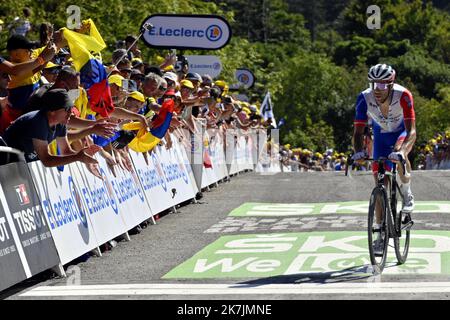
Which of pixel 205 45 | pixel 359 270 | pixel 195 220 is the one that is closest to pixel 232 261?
pixel 359 270

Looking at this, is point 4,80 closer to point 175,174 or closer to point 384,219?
point 384,219

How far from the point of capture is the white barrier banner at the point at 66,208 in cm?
1095

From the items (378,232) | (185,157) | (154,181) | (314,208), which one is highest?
(378,232)

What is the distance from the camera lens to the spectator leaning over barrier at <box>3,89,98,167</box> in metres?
10.5

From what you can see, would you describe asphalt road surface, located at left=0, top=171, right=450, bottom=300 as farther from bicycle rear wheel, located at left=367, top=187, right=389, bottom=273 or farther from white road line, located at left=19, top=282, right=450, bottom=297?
bicycle rear wheel, located at left=367, top=187, right=389, bottom=273

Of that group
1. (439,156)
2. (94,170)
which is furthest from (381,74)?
(439,156)

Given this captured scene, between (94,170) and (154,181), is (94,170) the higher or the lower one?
the higher one

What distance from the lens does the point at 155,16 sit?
23.7 m

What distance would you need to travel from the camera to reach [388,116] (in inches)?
462

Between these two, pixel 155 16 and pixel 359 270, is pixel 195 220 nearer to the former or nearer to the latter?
pixel 359 270

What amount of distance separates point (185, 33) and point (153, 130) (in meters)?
7.14

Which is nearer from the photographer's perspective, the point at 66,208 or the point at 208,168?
the point at 66,208

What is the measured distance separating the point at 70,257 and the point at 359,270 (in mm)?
2921

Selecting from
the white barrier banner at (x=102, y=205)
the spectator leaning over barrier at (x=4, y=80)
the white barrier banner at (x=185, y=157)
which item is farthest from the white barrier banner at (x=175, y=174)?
the spectator leaning over barrier at (x=4, y=80)
